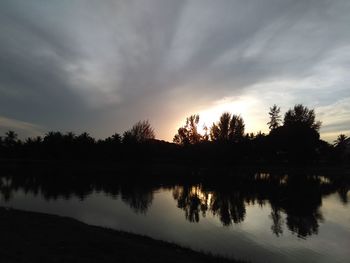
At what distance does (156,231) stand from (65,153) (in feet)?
357

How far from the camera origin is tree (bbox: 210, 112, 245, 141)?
12232 cm

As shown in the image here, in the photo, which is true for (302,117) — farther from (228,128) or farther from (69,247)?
(69,247)

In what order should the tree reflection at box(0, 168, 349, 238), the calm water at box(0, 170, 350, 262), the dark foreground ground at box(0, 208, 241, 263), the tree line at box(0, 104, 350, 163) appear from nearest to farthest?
the dark foreground ground at box(0, 208, 241, 263) < the calm water at box(0, 170, 350, 262) < the tree reflection at box(0, 168, 349, 238) < the tree line at box(0, 104, 350, 163)

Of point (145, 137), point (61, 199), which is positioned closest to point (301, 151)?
point (145, 137)

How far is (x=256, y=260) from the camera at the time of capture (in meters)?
17.0

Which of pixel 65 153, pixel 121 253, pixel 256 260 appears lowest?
pixel 256 260

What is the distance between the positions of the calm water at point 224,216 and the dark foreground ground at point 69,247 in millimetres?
4776

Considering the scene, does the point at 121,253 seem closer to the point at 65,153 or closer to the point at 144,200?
the point at 144,200

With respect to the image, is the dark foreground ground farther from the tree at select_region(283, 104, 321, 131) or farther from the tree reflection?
the tree at select_region(283, 104, 321, 131)

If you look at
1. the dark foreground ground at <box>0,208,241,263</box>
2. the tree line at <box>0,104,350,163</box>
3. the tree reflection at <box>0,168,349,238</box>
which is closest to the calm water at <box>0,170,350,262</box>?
the tree reflection at <box>0,168,349,238</box>

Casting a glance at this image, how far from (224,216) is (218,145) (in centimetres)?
8134

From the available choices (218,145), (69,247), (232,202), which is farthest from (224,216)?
(218,145)

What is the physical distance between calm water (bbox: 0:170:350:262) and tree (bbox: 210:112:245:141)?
2944 inches

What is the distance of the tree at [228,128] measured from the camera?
401 ft
